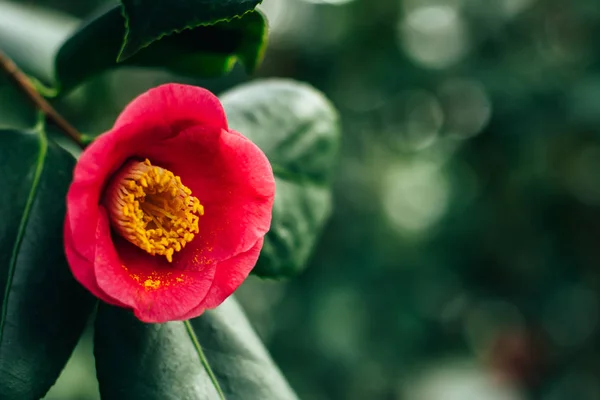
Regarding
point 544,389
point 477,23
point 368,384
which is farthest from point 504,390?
point 477,23

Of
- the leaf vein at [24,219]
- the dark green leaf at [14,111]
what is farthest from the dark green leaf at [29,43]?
the leaf vein at [24,219]

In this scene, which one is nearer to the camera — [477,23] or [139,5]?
[139,5]

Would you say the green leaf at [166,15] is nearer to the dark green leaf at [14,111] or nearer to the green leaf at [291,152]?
the green leaf at [291,152]

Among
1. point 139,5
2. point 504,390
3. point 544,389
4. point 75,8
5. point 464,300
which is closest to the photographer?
point 139,5

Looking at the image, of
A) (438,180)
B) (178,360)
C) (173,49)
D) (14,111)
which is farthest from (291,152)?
(438,180)

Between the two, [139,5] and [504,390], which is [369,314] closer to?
[504,390]

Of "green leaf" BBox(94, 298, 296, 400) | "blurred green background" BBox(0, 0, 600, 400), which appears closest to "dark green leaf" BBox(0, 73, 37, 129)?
"green leaf" BBox(94, 298, 296, 400)

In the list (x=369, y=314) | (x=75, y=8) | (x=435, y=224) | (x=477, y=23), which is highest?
(x=75, y=8)
